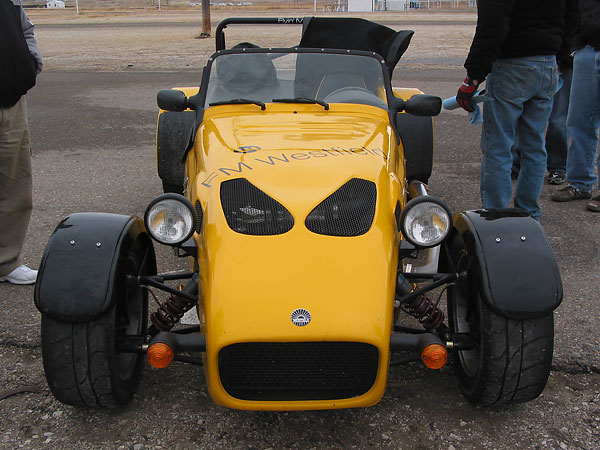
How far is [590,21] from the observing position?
5.09 metres

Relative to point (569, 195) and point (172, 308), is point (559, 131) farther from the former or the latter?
point (172, 308)

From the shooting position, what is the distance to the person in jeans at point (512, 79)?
4.29m

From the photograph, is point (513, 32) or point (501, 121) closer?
point (513, 32)

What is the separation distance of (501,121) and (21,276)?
3.61 metres

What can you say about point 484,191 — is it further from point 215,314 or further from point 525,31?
point 215,314

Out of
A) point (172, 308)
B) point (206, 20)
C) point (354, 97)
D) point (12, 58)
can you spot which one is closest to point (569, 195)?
point (354, 97)

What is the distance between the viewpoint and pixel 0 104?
387 cm

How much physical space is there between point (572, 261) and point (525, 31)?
1.70 metres

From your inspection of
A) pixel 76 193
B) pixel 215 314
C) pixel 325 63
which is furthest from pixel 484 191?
pixel 76 193

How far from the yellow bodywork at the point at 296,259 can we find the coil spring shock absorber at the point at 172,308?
0.15 m

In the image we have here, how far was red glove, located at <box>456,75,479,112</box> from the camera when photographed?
4.49 m

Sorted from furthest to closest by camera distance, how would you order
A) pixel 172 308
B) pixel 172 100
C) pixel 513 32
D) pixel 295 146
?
pixel 513 32 < pixel 172 100 < pixel 295 146 < pixel 172 308

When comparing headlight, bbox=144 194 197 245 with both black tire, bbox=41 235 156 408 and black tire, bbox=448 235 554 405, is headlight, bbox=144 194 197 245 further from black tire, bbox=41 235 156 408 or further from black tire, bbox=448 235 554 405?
black tire, bbox=448 235 554 405

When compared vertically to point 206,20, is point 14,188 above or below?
below
